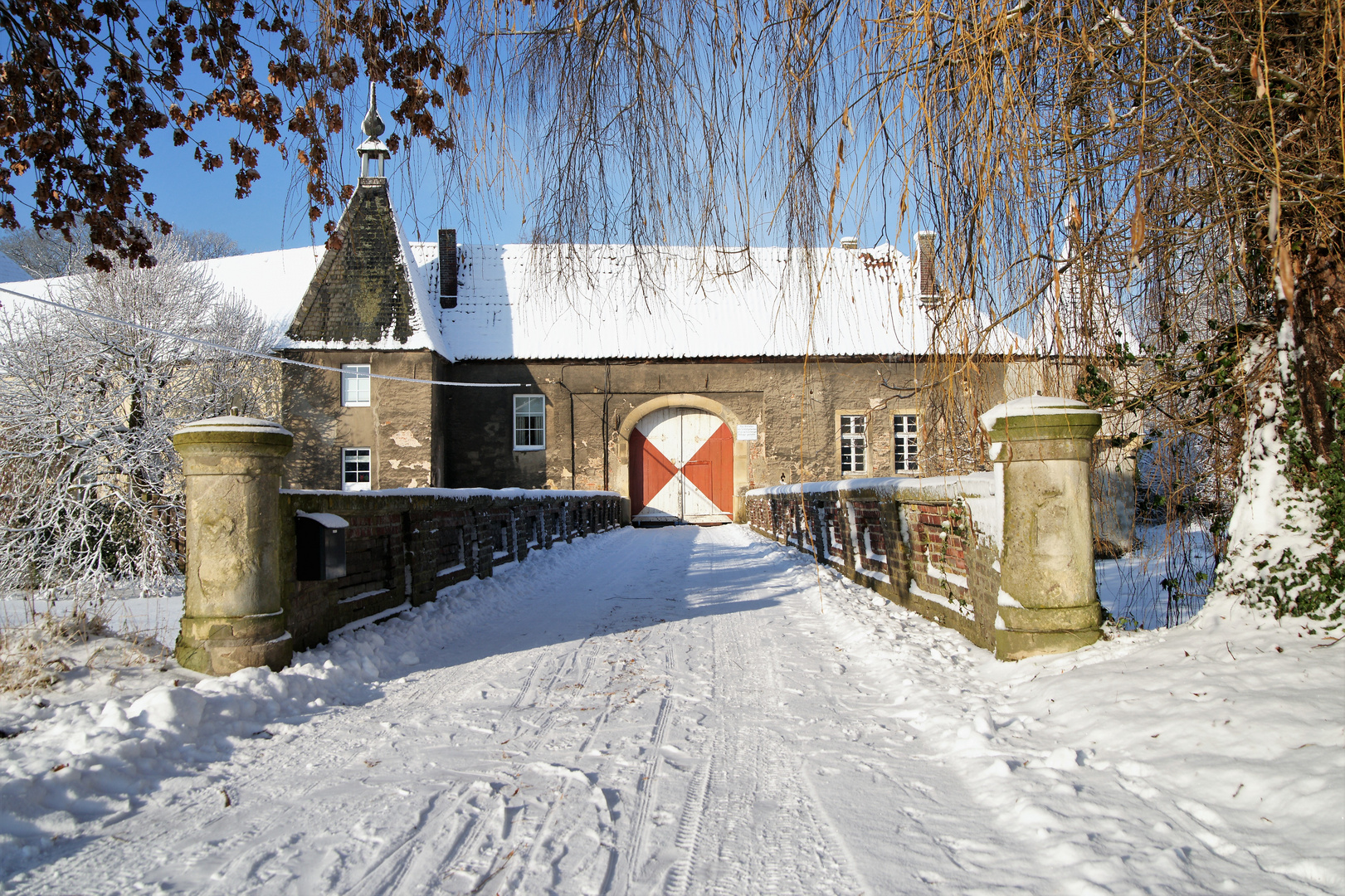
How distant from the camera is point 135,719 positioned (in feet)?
11.1

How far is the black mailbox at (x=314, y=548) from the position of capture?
486 centimetres

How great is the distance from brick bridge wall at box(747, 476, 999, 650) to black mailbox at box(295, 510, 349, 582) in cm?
396

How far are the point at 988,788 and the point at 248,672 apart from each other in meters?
3.59

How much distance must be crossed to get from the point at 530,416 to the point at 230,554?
18.1 meters

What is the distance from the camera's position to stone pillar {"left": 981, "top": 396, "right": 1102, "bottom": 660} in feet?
14.4

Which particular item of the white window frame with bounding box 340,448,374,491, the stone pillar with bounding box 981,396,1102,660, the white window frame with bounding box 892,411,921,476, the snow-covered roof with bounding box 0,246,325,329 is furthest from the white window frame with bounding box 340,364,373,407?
the stone pillar with bounding box 981,396,1102,660

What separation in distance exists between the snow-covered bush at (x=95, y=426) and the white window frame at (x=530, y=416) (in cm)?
757

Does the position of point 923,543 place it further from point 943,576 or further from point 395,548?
point 395,548

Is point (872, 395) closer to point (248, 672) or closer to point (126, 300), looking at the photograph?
point (126, 300)

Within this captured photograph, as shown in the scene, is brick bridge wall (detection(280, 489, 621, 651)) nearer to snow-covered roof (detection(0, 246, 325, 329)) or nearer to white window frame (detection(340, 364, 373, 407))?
white window frame (detection(340, 364, 373, 407))

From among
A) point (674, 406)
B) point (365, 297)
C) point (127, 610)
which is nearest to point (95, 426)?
point (365, 297)

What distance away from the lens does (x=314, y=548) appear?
16.0 ft

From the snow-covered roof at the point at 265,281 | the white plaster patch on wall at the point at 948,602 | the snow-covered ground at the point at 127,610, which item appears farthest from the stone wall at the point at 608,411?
the white plaster patch on wall at the point at 948,602

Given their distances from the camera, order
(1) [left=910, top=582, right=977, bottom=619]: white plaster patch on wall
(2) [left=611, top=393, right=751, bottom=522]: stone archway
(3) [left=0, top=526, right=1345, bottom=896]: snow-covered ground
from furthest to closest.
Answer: (2) [left=611, top=393, right=751, bottom=522]: stone archway → (1) [left=910, top=582, right=977, bottom=619]: white plaster patch on wall → (3) [left=0, top=526, right=1345, bottom=896]: snow-covered ground
